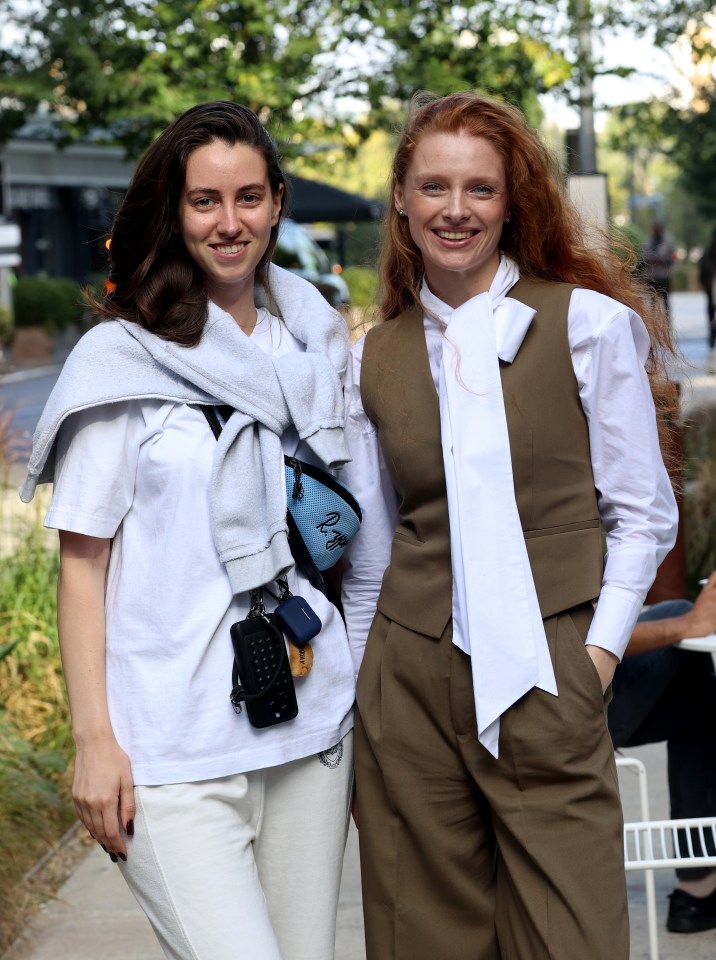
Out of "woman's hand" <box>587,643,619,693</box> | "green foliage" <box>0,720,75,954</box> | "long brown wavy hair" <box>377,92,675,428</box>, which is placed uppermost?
"long brown wavy hair" <box>377,92,675,428</box>

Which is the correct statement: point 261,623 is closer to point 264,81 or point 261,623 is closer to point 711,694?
point 711,694

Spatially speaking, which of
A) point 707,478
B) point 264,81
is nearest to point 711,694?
point 707,478

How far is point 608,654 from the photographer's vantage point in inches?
101

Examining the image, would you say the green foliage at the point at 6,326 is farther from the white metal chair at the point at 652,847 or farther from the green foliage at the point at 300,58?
the white metal chair at the point at 652,847

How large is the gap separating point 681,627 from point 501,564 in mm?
1037

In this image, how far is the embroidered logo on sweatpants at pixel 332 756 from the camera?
2.64 metres

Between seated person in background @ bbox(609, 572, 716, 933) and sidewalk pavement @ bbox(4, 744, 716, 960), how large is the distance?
0.12 m

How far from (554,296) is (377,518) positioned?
573 millimetres

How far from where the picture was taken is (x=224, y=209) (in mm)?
2592

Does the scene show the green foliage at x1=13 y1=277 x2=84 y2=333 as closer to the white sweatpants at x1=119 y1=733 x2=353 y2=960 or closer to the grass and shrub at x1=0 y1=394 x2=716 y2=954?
the grass and shrub at x1=0 y1=394 x2=716 y2=954

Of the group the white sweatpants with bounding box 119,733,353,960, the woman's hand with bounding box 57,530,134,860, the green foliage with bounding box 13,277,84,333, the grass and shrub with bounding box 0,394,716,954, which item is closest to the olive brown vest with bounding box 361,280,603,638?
the white sweatpants with bounding box 119,733,353,960

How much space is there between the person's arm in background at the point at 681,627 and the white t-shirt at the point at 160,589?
4.03ft

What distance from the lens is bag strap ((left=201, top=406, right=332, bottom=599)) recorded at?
254 centimetres

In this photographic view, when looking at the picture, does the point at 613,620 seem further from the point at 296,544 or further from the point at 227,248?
the point at 227,248
